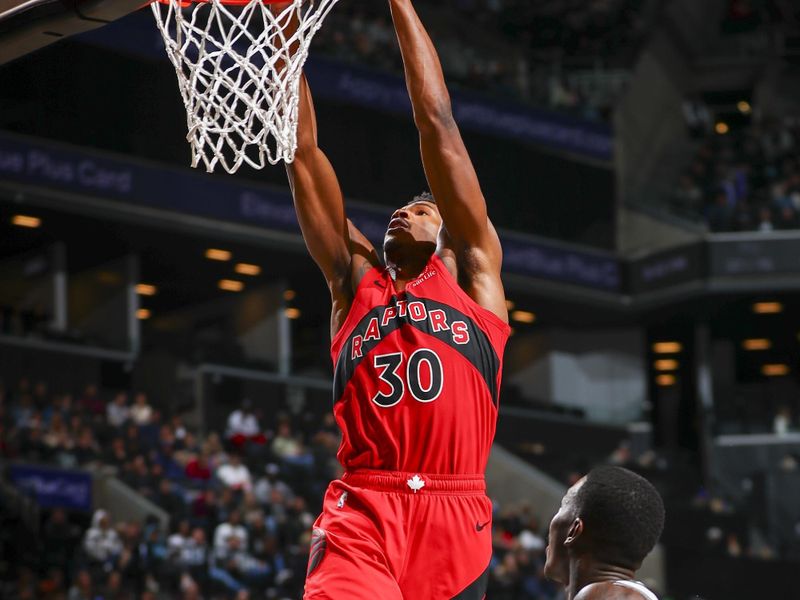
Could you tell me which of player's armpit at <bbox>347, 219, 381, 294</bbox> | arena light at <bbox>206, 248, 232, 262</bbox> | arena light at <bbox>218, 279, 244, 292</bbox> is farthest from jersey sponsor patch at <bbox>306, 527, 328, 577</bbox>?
arena light at <bbox>218, 279, 244, 292</bbox>

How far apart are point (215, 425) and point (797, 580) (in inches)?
397

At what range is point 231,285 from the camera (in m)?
27.3

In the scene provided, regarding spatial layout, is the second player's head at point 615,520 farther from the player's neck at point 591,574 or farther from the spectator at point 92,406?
the spectator at point 92,406

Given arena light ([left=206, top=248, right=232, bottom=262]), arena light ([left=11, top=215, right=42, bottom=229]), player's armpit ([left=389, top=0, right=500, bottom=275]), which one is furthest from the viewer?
arena light ([left=206, top=248, right=232, bottom=262])

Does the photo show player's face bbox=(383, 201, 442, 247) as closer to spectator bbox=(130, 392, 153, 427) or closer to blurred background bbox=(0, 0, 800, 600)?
blurred background bbox=(0, 0, 800, 600)

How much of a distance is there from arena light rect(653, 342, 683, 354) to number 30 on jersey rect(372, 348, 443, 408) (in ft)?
86.8

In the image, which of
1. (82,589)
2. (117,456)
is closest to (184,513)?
(117,456)

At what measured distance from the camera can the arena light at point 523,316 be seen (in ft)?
97.7

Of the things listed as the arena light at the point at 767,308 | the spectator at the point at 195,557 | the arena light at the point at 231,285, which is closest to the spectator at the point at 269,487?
the spectator at the point at 195,557

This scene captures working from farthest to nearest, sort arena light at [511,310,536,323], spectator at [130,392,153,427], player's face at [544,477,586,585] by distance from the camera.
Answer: arena light at [511,310,536,323]
spectator at [130,392,153,427]
player's face at [544,477,586,585]

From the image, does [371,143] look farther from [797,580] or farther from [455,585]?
[455,585]

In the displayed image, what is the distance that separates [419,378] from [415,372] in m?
0.03

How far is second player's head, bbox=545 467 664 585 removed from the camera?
3883 millimetres

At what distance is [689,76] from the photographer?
33688mm
